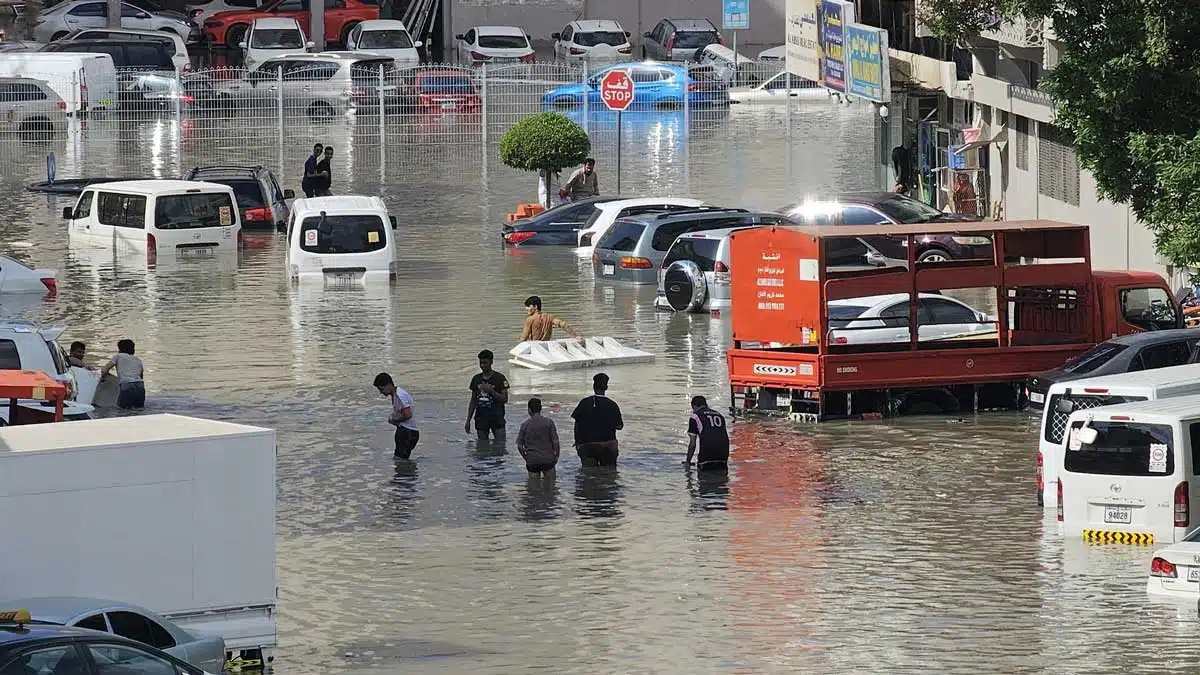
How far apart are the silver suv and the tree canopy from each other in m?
23.9

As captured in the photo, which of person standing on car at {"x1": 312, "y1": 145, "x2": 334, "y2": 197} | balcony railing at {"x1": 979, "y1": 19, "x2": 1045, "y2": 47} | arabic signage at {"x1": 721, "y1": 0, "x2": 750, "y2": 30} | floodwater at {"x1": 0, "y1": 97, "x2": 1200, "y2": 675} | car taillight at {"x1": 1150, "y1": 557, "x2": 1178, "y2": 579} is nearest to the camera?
floodwater at {"x1": 0, "y1": 97, "x2": 1200, "y2": 675}

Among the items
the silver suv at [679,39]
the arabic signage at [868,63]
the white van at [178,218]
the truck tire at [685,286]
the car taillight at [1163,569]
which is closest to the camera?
the car taillight at [1163,569]

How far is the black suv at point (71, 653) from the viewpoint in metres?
11.2

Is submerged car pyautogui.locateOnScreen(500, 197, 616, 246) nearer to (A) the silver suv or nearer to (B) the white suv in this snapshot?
(B) the white suv

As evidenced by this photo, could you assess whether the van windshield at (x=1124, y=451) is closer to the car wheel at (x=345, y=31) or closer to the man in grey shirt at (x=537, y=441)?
the man in grey shirt at (x=537, y=441)

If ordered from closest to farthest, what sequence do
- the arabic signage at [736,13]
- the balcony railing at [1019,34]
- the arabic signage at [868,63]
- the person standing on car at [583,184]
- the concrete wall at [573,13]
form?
the balcony railing at [1019,34] < the person standing on car at [583,184] < the arabic signage at [868,63] < the arabic signage at [736,13] < the concrete wall at [573,13]

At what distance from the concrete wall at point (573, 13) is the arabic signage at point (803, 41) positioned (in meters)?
19.2

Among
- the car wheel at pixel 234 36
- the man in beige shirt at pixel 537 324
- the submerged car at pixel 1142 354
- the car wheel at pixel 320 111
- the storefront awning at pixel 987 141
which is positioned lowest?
the submerged car at pixel 1142 354

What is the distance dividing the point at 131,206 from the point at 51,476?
2565 centimetres

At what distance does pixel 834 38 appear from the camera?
48.7 m

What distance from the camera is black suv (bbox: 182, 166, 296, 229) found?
42.0m

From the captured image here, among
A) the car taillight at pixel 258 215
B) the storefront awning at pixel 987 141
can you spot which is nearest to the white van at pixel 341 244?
the car taillight at pixel 258 215

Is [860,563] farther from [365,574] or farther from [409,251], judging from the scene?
[409,251]

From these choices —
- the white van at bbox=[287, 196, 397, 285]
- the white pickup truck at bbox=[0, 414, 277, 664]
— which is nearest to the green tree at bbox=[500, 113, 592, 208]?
the white van at bbox=[287, 196, 397, 285]
